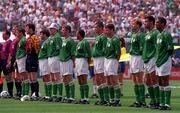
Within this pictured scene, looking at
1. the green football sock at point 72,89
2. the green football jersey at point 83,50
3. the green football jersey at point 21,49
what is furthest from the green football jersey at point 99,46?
the green football jersey at point 21,49

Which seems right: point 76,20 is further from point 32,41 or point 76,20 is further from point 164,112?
point 164,112

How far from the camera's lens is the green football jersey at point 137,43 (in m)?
23.9

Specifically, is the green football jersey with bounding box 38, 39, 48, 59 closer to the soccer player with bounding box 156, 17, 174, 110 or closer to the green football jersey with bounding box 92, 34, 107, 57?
the green football jersey with bounding box 92, 34, 107, 57

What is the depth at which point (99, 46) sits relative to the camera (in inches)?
987

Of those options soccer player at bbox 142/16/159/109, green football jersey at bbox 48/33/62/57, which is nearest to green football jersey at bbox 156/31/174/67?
soccer player at bbox 142/16/159/109

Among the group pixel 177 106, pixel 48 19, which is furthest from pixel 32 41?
pixel 48 19

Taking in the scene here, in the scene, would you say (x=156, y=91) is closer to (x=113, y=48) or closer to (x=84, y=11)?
(x=113, y=48)

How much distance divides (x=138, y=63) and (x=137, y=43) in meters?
0.61

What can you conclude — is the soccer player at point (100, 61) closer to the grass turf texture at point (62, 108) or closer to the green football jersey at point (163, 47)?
the grass turf texture at point (62, 108)

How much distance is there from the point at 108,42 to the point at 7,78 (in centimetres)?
605

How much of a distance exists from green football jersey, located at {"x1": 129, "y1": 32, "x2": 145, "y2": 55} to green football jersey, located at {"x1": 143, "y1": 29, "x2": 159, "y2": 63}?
66cm

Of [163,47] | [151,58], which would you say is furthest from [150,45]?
[163,47]

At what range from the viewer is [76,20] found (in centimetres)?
4644

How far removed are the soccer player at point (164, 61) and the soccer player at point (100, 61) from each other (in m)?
2.77
